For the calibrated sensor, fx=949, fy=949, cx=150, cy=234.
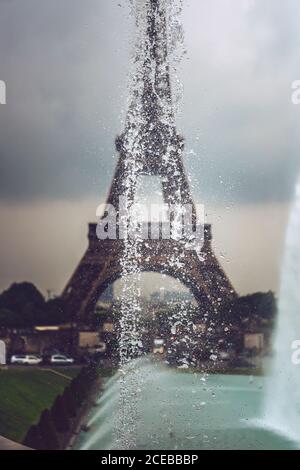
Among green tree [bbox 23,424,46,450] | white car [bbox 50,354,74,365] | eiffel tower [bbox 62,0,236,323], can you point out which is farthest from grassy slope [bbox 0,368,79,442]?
eiffel tower [bbox 62,0,236,323]

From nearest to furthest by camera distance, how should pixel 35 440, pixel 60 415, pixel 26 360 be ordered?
pixel 35 440
pixel 60 415
pixel 26 360

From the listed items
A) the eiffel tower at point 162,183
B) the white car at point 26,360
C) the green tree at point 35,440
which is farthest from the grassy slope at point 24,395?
the eiffel tower at point 162,183

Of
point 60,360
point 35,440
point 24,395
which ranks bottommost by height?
point 35,440

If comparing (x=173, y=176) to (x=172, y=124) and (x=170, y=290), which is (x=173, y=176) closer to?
(x=172, y=124)

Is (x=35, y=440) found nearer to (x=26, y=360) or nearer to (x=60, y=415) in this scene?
(x=60, y=415)

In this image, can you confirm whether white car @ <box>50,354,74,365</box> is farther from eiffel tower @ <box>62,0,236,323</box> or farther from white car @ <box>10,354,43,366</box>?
eiffel tower @ <box>62,0,236,323</box>

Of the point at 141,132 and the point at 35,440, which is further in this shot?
the point at 141,132

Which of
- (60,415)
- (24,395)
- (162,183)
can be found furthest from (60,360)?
(162,183)
